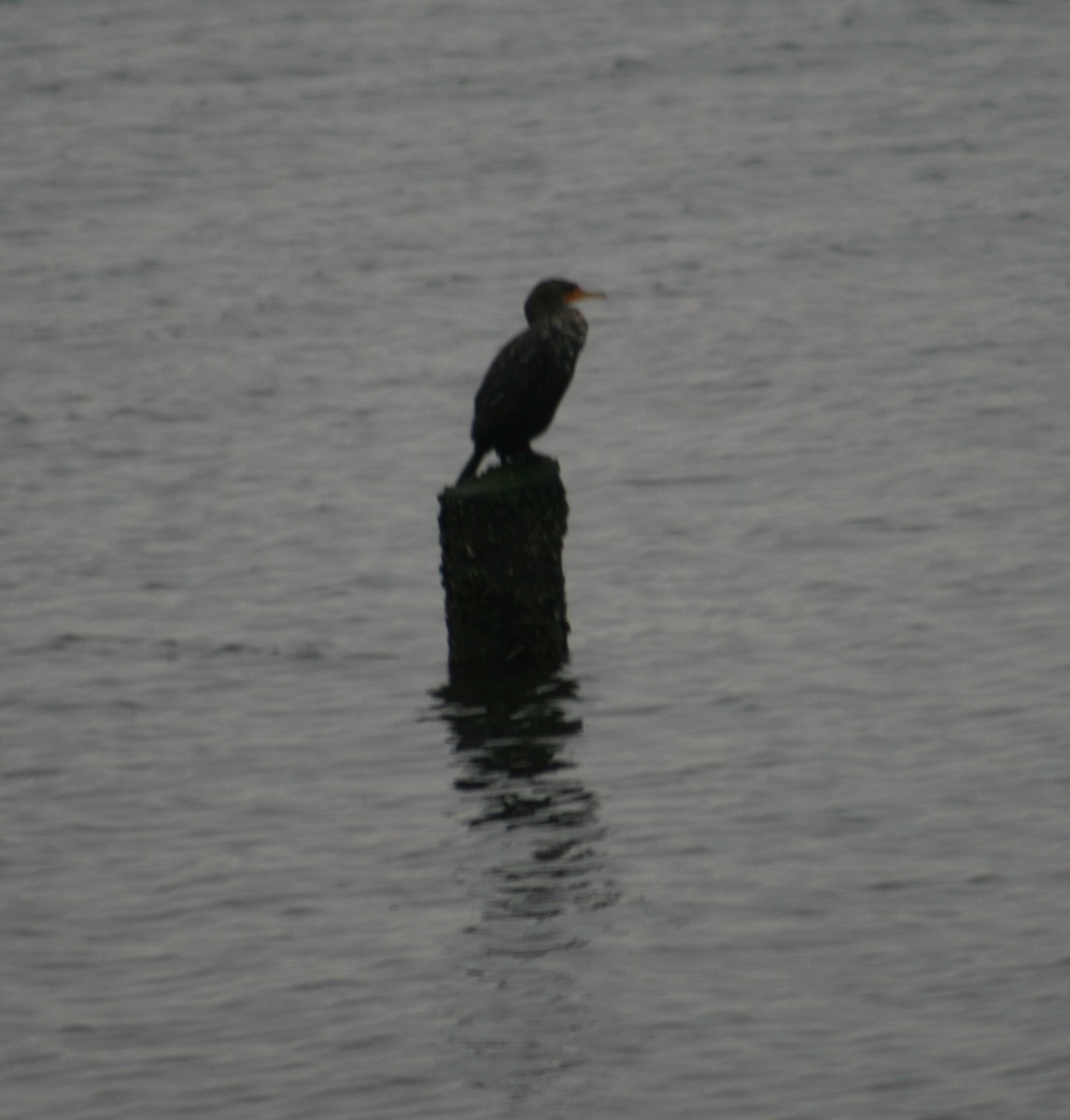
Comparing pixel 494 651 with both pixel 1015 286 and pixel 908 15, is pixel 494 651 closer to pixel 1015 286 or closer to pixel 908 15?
pixel 1015 286

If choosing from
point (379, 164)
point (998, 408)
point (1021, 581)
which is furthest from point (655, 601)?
point (379, 164)

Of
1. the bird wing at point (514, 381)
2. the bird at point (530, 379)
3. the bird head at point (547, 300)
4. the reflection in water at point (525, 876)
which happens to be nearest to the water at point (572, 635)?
the reflection in water at point (525, 876)

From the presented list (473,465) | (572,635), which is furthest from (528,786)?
(572,635)

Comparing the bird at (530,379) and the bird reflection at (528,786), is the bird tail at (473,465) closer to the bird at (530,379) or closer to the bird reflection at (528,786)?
the bird at (530,379)

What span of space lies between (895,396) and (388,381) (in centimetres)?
387

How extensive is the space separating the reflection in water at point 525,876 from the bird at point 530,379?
101 cm

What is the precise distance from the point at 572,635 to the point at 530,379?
1781mm

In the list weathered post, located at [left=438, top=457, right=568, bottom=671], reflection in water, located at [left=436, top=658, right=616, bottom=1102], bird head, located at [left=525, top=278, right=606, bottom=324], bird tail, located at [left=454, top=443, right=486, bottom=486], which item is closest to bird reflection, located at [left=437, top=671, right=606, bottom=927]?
reflection in water, located at [left=436, top=658, right=616, bottom=1102]

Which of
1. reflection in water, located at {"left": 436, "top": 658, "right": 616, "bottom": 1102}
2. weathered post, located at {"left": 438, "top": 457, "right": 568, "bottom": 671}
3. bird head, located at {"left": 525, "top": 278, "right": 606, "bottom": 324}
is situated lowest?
reflection in water, located at {"left": 436, "top": 658, "right": 616, "bottom": 1102}

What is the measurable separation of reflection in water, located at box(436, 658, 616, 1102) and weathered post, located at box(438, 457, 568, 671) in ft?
0.60

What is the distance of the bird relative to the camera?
10.1 m

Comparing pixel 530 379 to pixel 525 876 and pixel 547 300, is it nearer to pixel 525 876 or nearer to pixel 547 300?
pixel 547 300

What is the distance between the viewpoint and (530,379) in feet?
33.3

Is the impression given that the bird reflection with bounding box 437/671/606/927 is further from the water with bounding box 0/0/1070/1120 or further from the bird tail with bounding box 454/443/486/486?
the bird tail with bounding box 454/443/486/486
